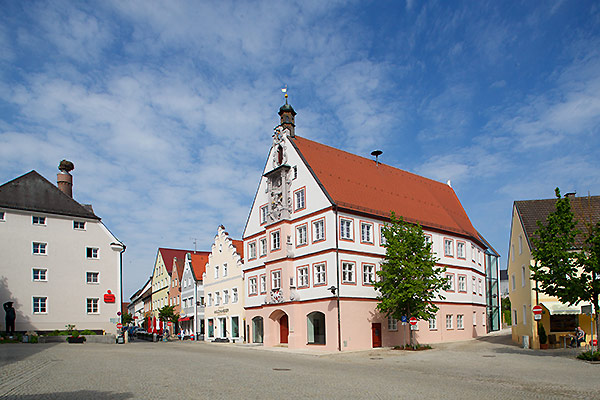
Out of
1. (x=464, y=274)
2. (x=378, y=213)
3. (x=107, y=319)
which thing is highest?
(x=378, y=213)

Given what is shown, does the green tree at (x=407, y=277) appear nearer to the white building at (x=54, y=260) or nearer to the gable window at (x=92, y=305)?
the white building at (x=54, y=260)

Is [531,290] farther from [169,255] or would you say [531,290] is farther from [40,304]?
[169,255]

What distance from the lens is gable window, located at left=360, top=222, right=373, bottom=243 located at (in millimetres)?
37406

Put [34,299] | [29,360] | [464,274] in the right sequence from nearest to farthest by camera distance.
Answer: [29,360], [34,299], [464,274]

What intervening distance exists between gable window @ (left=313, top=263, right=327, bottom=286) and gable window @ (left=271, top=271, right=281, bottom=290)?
4.06m

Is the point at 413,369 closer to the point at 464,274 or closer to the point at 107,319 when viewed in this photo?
the point at 464,274

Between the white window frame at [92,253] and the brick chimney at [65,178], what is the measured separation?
22.6 ft

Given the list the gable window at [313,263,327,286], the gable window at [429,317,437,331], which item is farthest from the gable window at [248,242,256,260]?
the gable window at [429,317,437,331]

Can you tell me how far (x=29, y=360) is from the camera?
21359 mm

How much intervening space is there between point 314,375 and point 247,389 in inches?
179

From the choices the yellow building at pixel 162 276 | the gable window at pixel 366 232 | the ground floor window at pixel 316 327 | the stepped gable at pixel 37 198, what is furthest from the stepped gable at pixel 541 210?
the yellow building at pixel 162 276

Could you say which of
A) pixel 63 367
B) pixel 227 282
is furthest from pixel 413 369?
pixel 227 282

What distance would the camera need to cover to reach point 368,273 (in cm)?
3722

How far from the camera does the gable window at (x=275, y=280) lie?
39684 mm
